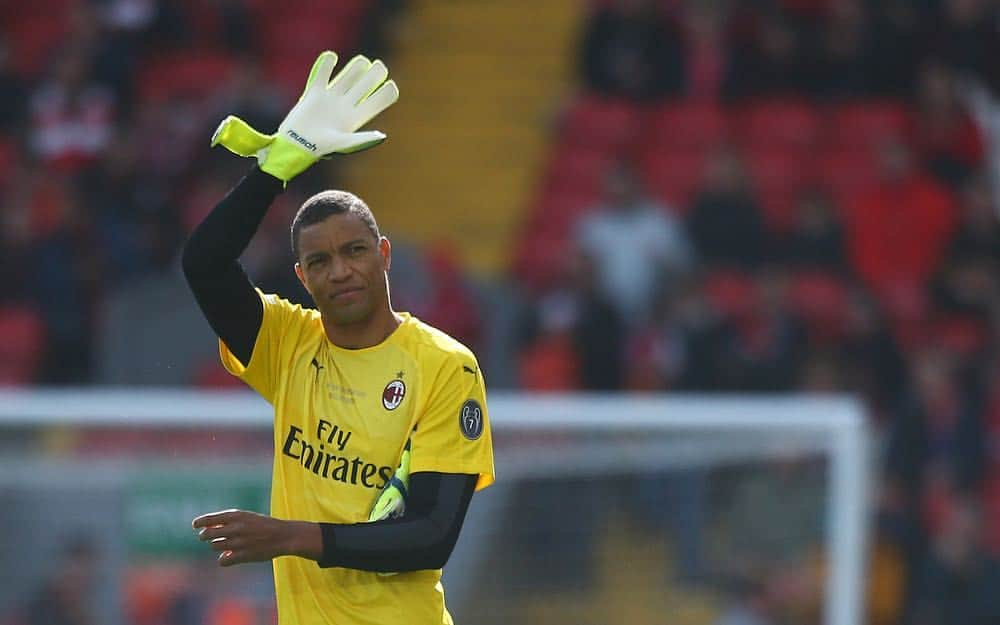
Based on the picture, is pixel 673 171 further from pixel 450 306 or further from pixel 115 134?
pixel 115 134

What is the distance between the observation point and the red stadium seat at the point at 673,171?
1076 centimetres

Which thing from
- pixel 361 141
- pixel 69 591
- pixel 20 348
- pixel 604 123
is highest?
pixel 361 141

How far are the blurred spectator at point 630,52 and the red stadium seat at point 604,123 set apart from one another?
3.4 inches

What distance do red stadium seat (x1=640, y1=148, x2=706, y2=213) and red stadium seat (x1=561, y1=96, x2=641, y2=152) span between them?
0.67ft

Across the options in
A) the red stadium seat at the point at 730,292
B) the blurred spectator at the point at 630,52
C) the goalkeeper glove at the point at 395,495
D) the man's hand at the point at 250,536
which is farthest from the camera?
the blurred spectator at the point at 630,52

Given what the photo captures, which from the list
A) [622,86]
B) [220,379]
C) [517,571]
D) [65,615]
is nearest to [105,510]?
[65,615]

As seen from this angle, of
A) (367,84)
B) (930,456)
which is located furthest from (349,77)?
(930,456)

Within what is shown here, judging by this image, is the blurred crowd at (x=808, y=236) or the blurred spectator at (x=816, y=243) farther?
the blurred spectator at (x=816, y=243)

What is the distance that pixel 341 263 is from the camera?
11.2ft

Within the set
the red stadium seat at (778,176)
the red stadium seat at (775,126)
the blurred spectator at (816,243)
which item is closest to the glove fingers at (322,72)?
the blurred spectator at (816,243)

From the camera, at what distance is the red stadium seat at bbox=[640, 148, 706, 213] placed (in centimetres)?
1076

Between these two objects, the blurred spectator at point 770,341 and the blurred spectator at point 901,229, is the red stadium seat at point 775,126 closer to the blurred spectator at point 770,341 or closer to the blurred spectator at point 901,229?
the blurred spectator at point 901,229

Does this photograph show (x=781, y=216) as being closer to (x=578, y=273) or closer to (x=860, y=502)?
(x=578, y=273)

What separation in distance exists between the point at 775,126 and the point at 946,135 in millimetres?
1055
